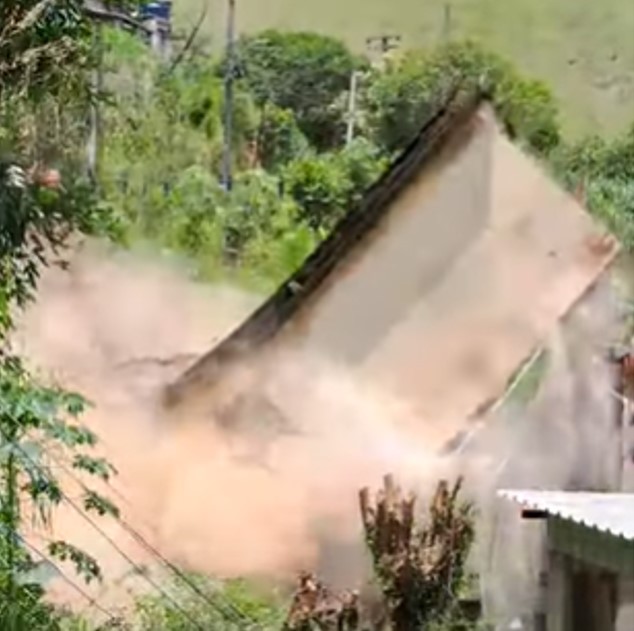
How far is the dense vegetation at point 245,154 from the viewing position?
3.39 meters

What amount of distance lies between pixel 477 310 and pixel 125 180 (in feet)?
2.65

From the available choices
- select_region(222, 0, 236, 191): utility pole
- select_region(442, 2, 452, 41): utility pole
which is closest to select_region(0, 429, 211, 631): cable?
select_region(222, 0, 236, 191): utility pole

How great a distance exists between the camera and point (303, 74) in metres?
3.73

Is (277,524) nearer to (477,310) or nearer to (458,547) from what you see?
(458,547)

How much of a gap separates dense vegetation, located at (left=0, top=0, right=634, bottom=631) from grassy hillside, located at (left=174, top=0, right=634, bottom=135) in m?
0.04

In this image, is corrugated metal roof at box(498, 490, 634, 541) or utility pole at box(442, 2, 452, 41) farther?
utility pole at box(442, 2, 452, 41)

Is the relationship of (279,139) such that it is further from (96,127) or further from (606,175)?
Result: (606,175)

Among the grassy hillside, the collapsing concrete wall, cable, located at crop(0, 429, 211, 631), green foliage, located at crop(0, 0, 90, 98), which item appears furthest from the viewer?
the grassy hillside

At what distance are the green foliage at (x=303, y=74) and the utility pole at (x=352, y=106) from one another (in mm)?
13

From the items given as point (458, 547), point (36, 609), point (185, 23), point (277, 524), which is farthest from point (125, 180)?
point (36, 609)

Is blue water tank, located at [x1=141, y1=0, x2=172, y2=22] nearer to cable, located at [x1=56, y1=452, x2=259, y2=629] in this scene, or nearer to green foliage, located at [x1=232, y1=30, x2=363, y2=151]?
green foliage, located at [x1=232, y1=30, x2=363, y2=151]

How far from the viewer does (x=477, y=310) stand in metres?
3.58

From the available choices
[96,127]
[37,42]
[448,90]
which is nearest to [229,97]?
[96,127]

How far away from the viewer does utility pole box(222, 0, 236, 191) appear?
369 cm
